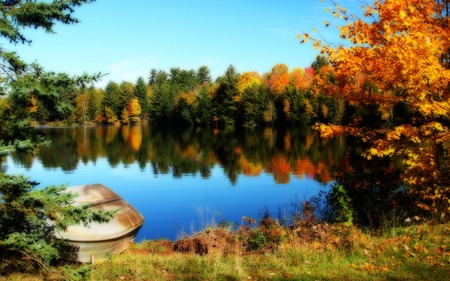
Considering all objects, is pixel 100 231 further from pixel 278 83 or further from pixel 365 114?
pixel 278 83

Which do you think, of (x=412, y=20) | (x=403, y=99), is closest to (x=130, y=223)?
(x=403, y=99)

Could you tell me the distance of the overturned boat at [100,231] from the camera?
37.7 feet

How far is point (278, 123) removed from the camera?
301 feet

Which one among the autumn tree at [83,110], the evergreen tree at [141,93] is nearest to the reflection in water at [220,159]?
the autumn tree at [83,110]

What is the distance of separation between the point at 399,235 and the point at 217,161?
89.8 ft

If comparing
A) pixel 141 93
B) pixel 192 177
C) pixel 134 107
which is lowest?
pixel 192 177

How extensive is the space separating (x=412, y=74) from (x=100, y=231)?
9.11 m

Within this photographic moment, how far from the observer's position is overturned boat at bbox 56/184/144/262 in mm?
11484

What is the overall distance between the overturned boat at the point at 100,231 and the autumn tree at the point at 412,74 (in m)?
6.64

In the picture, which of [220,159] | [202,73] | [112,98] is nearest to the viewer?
[220,159]

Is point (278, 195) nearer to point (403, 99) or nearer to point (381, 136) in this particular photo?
point (381, 136)

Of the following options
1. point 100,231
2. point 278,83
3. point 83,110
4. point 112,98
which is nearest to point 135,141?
point 278,83

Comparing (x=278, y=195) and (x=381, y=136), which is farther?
(x=278, y=195)

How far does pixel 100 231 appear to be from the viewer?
12062 millimetres
